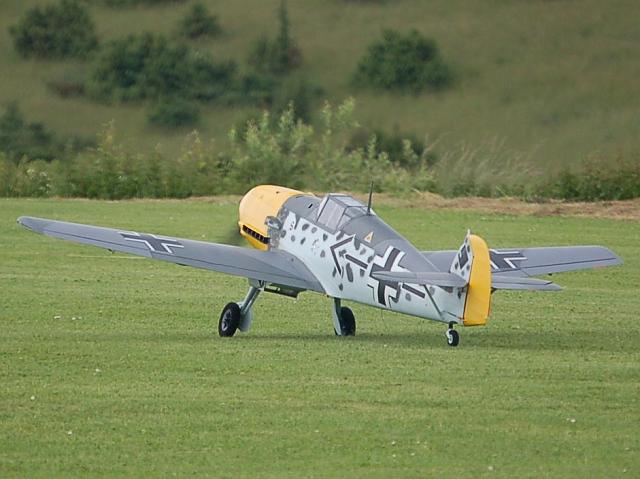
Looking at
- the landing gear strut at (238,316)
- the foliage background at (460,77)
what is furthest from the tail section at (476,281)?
the foliage background at (460,77)

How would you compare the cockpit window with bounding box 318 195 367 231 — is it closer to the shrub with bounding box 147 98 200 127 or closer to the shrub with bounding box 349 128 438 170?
the shrub with bounding box 349 128 438 170

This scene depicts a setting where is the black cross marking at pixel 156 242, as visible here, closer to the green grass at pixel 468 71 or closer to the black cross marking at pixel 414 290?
the black cross marking at pixel 414 290

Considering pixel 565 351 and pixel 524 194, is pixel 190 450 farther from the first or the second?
pixel 524 194

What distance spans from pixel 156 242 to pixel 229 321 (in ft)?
3.94

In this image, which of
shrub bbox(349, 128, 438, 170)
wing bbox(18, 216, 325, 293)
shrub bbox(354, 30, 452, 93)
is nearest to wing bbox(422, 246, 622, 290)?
wing bbox(18, 216, 325, 293)

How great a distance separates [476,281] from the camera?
13.9 metres

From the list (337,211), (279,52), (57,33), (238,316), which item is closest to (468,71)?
(279,52)

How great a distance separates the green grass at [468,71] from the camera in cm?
3469

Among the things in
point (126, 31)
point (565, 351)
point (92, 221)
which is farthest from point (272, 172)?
point (565, 351)

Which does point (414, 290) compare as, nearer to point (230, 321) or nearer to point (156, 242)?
point (230, 321)

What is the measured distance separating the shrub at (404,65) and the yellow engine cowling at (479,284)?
2129 cm

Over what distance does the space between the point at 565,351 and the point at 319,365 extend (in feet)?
9.19

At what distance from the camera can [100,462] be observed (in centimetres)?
1031

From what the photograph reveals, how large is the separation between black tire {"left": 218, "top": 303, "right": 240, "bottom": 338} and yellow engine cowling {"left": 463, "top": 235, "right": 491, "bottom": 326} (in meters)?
3.15
